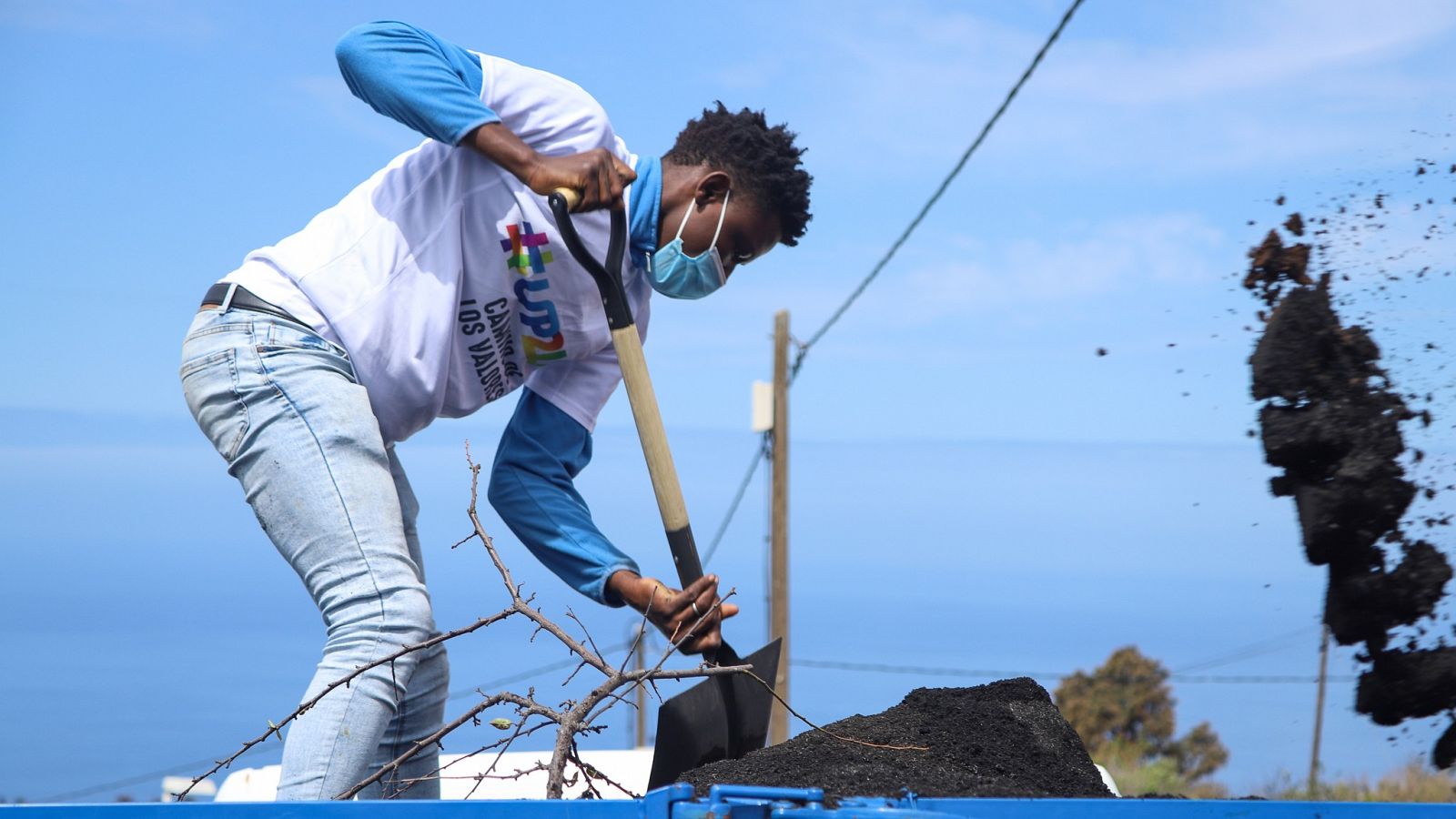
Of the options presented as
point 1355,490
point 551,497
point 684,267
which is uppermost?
point 684,267

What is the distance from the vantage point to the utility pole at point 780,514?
14281 mm

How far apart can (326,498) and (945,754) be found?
4.32 ft

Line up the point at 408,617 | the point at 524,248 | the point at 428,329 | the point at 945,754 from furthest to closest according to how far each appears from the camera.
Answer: the point at 524,248
the point at 428,329
the point at 408,617
the point at 945,754

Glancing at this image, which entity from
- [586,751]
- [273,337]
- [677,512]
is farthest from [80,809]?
[586,751]

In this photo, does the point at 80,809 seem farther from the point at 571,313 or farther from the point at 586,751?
the point at 586,751

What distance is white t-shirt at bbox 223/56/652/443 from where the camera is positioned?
2930 millimetres

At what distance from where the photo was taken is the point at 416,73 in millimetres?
2879

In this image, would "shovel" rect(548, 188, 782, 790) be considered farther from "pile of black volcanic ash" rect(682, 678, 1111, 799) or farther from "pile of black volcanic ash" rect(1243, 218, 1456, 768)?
"pile of black volcanic ash" rect(1243, 218, 1456, 768)

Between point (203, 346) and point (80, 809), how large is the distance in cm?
118

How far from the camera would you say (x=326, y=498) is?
8.87ft

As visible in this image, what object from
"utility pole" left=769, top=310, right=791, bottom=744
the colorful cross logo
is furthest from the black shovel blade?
"utility pole" left=769, top=310, right=791, bottom=744

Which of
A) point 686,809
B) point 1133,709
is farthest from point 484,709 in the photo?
point 1133,709

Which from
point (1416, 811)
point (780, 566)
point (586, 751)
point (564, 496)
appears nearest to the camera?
point (1416, 811)

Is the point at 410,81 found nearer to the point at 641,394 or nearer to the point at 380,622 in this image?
the point at 641,394
